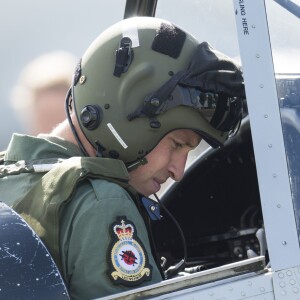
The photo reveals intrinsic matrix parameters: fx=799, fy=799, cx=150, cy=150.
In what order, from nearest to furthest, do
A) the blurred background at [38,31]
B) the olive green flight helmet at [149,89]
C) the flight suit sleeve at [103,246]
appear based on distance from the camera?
the flight suit sleeve at [103,246] < the olive green flight helmet at [149,89] < the blurred background at [38,31]

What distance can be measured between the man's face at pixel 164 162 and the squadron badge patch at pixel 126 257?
0.48 meters

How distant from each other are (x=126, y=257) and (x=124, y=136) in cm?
49

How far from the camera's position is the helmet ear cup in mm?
2330

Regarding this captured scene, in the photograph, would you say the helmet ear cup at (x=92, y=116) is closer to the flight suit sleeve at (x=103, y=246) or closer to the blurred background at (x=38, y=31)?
the flight suit sleeve at (x=103, y=246)

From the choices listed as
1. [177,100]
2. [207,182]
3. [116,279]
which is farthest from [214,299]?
[207,182]

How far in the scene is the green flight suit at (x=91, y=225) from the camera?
1.93 metres

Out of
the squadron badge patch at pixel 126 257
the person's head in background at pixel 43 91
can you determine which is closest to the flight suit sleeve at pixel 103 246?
the squadron badge patch at pixel 126 257

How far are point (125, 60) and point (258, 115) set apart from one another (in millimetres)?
500

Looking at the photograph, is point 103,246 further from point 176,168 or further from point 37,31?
point 37,31

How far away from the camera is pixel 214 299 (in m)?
1.88

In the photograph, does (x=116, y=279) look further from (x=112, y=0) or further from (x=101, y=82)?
(x=112, y=0)

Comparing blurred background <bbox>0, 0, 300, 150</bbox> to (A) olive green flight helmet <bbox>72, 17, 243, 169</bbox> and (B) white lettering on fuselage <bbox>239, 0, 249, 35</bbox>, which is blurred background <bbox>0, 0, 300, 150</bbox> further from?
(B) white lettering on fuselage <bbox>239, 0, 249, 35</bbox>

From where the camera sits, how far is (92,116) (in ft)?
7.64

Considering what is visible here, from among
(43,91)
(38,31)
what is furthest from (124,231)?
(38,31)
